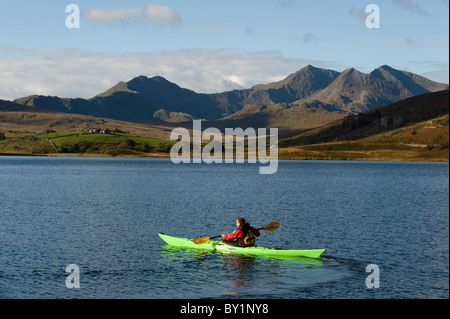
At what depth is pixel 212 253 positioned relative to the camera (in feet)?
138

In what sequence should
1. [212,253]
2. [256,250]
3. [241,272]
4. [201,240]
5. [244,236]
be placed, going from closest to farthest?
[241,272] < [256,250] < [244,236] < [212,253] < [201,240]

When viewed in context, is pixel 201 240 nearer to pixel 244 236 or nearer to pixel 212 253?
pixel 212 253

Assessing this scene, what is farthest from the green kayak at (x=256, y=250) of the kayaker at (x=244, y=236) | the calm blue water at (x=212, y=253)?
the calm blue water at (x=212, y=253)

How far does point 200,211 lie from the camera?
229 ft

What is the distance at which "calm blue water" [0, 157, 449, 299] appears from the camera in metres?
32.1

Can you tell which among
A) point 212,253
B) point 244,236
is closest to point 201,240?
point 212,253

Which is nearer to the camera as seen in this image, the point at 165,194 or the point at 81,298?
the point at 81,298

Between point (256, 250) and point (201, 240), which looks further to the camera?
point (201, 240)

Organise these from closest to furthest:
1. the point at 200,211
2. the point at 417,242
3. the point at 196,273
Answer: the point at 196,273 < the point at 417,242 < the point at 200,211

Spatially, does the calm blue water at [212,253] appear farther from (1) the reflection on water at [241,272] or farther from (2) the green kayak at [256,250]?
(2) the green kayak at [256,250]

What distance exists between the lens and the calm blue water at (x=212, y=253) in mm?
32125

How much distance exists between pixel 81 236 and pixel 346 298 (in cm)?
2881
